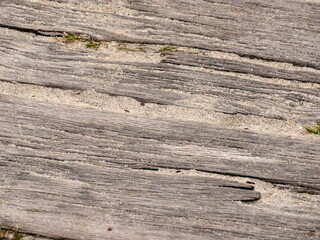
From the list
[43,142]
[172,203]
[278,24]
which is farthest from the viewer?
[278,24]

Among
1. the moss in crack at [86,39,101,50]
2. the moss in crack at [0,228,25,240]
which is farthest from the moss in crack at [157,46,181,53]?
the moss in crack at [0,228,25,240]

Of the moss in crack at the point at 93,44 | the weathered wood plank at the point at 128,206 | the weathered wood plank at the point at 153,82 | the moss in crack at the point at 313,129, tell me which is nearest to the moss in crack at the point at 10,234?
the weathered wood plank at the point at 128,206

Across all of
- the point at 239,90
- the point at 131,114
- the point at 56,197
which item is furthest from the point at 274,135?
the point at 56,197

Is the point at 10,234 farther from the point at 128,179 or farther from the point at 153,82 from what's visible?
the point at 153,82

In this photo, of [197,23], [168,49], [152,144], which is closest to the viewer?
[152,144]

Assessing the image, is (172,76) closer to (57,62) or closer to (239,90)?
(239,90)

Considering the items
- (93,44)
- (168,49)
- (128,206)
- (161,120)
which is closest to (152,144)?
(161,120)

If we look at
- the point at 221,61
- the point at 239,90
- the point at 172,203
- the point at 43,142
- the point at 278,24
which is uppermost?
the point at 278,24
